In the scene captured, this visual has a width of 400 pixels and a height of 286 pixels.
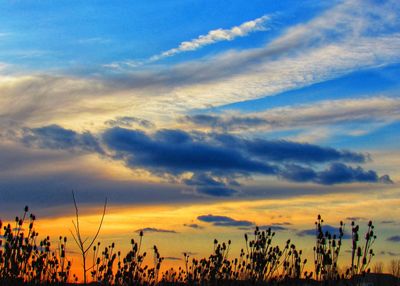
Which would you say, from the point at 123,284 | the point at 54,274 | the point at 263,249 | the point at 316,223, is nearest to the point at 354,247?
the point at 316,223

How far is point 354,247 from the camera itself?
1023cm

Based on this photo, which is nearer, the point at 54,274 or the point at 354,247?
the point at 354,247

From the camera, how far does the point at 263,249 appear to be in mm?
13188

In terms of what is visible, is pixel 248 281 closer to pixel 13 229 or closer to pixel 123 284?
pixel 123 284

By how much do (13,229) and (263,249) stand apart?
17.2 feet

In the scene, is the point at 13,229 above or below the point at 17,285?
above

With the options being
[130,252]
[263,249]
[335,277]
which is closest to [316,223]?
[335,277]

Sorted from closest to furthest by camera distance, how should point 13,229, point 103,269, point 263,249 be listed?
point 13,229 < point 263,249 < point 103,269

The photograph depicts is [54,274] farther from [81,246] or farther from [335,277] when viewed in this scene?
[335,277]

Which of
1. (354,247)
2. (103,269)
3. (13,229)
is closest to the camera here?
(354,247)

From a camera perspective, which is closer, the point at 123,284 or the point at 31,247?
the point at 31,247

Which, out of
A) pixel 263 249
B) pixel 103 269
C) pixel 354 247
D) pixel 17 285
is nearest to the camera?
pixel 354 247

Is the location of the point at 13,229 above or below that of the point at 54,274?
above

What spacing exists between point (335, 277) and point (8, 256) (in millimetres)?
6206
